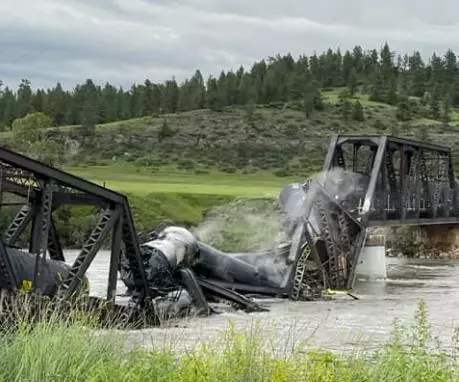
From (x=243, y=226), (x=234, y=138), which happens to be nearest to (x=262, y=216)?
(x=243, y=226)

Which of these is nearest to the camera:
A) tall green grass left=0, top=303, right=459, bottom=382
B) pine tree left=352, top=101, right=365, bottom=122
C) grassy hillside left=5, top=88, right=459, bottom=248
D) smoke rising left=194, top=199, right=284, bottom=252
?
tall green grass left=0, top=303, right=459, bottom=382

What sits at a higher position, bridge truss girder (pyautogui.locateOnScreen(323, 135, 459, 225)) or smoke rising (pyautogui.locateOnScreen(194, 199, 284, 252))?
bridge truss girder (pyautogui.locateOnScreen(323, 135, 459, 225))

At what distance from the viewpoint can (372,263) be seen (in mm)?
54125

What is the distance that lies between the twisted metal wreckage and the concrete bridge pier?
1676 millimetres

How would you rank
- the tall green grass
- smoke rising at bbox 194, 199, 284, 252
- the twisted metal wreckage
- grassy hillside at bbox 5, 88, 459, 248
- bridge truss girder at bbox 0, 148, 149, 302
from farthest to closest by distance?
grassy hillside at bbox 5, 88, 459, 248 < smoke rising at bbox 194, 199, 284, 252 < the twisted metal wreckage < bridge truss girder at bbox 0, 148, 149, 302 < the tall green grass

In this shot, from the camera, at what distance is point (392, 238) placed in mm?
75625

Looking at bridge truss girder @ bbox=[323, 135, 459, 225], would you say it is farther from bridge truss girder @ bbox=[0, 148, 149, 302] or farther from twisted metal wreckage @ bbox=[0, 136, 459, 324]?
bridge truss girder @ bbox=[0, 148, 149, 302]

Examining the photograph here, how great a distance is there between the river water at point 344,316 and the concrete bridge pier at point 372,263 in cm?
70

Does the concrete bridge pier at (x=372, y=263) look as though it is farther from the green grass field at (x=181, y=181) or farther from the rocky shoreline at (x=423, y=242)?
the green grass field at (x=181, y=181)

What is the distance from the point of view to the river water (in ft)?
80.1

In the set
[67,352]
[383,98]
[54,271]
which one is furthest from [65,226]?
[383,98]

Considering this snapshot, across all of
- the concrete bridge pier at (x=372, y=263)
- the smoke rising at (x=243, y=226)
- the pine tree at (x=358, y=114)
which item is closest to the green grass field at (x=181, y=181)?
the smoke rising at (x=243, y=226)

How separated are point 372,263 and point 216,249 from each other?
45.4ft

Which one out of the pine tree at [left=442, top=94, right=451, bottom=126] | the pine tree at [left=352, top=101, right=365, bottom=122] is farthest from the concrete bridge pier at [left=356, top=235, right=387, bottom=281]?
the pine tree at [left=352, top=101, right=365, bottom=122]
